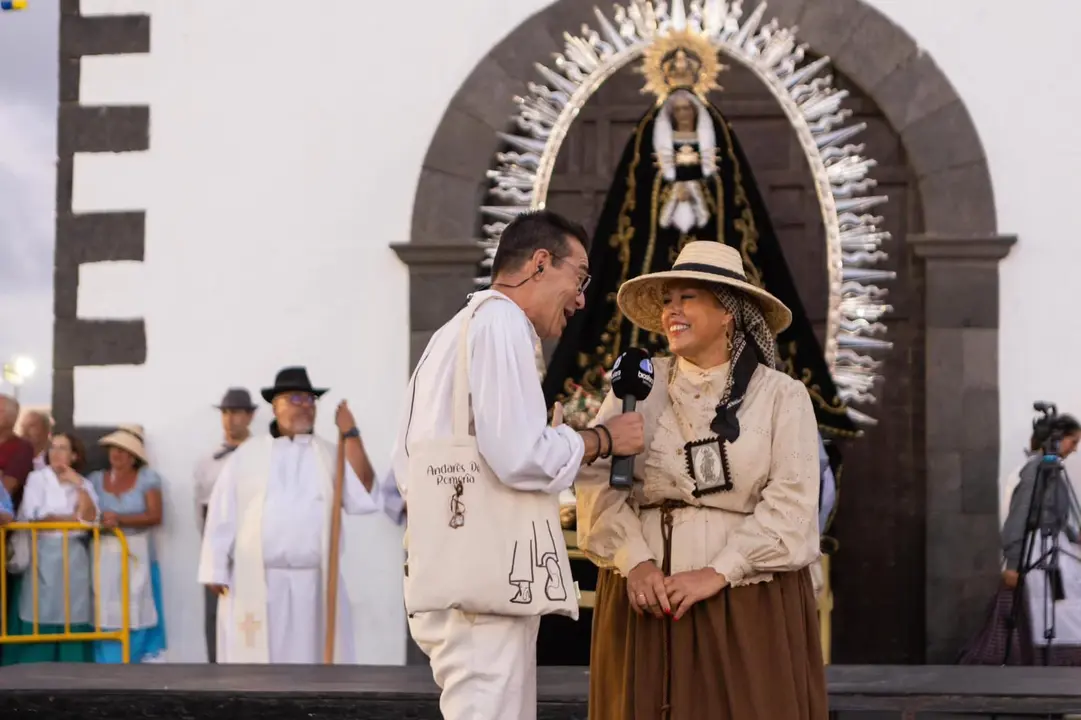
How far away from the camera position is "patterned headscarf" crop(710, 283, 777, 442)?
4.20m

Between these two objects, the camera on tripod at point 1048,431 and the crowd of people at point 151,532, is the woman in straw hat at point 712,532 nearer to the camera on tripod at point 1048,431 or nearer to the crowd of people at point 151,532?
the crowd of people at point 151,532

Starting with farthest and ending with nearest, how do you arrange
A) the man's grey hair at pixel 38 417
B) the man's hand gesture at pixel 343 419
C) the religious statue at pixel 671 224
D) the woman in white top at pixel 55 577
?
1. the man's grey hair at pixel 38 417
2. the woman in white top at pixel 55 577
3. the religious statue at pixel 671 224
4. the man's hand gesture at pixel 343 419

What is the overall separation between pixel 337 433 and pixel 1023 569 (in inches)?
132

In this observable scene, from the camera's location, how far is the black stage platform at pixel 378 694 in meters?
5.14

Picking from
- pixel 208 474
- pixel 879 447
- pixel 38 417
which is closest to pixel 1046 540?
pixel 879 447

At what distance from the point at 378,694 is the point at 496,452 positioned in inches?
69.0

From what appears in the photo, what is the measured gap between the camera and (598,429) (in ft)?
13.5

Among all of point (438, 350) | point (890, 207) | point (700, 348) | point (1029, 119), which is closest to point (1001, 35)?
point (1029, 119)

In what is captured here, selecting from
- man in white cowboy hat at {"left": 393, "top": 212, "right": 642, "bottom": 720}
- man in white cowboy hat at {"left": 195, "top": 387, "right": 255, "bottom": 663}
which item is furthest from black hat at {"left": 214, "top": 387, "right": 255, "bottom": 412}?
man in white cowboy hat at {"left": 393, "top": 212, "right": 642, "bottom": 720}

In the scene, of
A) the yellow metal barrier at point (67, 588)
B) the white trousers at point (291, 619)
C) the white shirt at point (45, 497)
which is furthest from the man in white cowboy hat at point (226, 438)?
the white trousers at point (291, 619)

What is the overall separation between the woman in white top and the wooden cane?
1.35m

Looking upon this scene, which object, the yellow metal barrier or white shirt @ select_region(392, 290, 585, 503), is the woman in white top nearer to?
the yellow metal barrier

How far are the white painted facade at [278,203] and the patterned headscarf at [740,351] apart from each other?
445 centimetres

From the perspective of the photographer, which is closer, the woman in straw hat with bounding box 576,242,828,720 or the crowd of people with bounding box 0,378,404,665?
the woman in straw hat with bounding box 576,242,828,720
